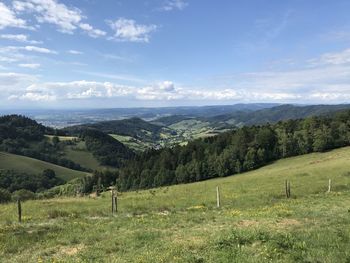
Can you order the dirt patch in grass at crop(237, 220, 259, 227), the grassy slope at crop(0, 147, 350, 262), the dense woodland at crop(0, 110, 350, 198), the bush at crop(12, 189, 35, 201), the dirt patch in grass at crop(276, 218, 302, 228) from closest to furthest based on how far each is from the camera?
the grassy slope at crop(0, 147, 350, 262) → the dirt patch in grass at crop(276, 218, 302, 228) → the dirt patch in grass at crop(237, 220, 259, 227) → the bush at crop(12, 189, 35, 201) → the dense woodland at crop(0, 110, 350, 198)

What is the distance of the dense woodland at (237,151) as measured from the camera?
98.2 meters

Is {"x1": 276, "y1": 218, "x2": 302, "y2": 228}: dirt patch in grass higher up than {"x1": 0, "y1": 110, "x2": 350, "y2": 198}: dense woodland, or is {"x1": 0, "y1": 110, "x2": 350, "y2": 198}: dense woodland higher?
{"x1": 276, "y1": 218, "x2": 302, "y2": 228}: dirt patch in grass

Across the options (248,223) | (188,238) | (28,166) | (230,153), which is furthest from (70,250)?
(28,166)

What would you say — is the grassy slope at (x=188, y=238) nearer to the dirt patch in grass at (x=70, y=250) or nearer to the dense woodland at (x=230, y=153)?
the dirt patch in grass at (x=70, y=250)

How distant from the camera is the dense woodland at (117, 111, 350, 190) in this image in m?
98.2

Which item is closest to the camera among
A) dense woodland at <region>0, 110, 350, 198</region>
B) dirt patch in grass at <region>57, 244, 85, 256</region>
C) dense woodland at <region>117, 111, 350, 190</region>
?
dirt patch in grass at <region>57, 244, 85, 256</region>

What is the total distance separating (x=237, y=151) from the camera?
10181 cm

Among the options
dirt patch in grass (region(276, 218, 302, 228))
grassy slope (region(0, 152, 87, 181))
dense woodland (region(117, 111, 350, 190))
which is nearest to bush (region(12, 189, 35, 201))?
dirt patch in grass (region(276, 218, 302, 228))

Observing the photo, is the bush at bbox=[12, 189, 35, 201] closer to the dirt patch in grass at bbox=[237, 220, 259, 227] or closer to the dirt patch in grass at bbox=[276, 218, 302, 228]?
the dirt patch in grass at bbox=[237, 220, 259, 227]

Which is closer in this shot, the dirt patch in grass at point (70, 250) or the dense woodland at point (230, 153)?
the dirt patch in grass at point (70, 250)

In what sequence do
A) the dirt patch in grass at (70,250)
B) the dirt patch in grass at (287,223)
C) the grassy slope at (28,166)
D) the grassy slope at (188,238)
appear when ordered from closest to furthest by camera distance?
the grassy slope at (188,238)
the dirt patch in grass at (70,250)
the dirt patch in grass at (287,223)
the grassy slope at (28,166)

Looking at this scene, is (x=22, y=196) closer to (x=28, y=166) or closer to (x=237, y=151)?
(x=237, y=151)

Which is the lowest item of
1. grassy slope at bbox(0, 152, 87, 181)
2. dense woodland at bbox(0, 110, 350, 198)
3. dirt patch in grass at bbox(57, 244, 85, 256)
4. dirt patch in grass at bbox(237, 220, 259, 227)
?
grassy slope at bbox(0, 152, 87, 181)

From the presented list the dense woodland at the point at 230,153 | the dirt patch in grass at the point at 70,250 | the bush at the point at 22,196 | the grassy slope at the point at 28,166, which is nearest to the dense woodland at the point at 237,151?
the dense woodland at the point at 230,153
